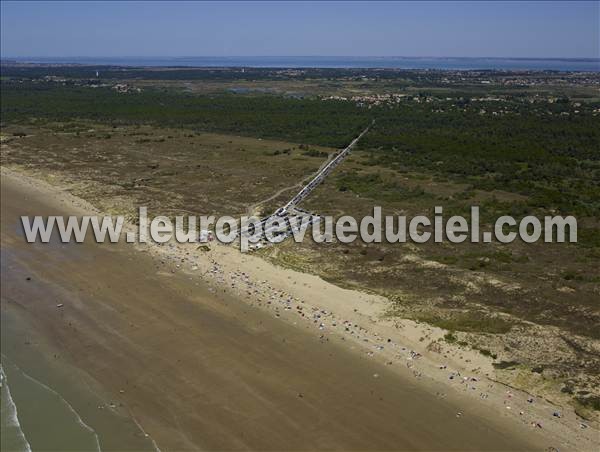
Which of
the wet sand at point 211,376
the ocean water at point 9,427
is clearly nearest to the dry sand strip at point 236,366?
the wet sand at point 211,376

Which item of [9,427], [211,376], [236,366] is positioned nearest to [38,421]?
[9,427]

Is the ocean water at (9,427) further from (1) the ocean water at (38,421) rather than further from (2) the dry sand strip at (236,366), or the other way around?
(2) the dry sand strip at (236,366)

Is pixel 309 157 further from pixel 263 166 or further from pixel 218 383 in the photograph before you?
pixel 218 383

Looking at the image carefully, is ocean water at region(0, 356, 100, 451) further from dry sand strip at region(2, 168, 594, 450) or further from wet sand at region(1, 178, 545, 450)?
dry sand strip at region(2, 168, 594, 450)

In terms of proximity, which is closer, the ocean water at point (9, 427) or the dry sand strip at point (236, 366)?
the ocean water at point (9, 427)

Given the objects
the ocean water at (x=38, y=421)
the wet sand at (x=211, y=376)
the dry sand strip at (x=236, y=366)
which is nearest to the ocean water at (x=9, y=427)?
the ocean water at (x=38, y=421)

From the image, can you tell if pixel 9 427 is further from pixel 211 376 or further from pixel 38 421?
pixel 211 376
